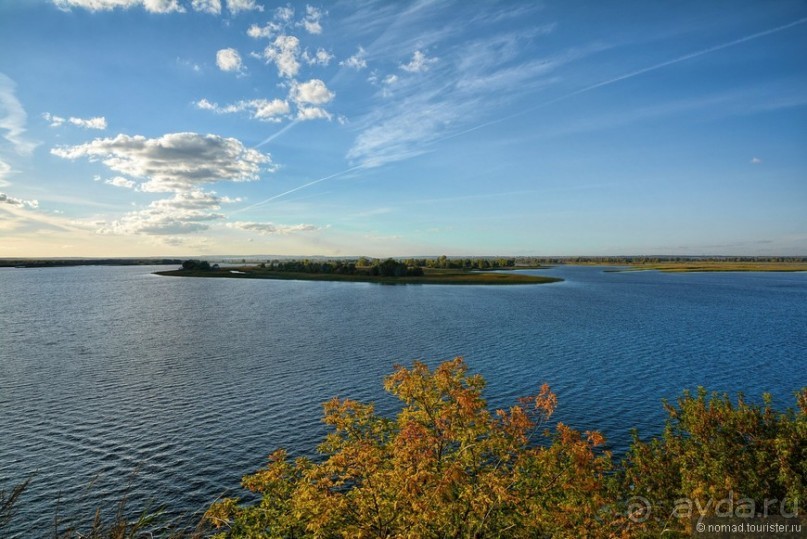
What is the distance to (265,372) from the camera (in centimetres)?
6012

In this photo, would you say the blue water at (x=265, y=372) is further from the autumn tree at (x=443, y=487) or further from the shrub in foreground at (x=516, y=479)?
the shrub in foreground at (x=516, y=479)

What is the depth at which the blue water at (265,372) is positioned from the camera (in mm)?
35656

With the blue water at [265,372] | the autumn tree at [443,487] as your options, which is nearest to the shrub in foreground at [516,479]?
the autumn tree at [443,487]

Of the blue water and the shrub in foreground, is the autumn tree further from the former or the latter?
the blue water

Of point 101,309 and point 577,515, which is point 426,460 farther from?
point 101,309

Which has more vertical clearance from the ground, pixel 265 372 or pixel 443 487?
pixel 443 487

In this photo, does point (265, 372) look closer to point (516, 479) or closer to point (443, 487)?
point (516, 479)

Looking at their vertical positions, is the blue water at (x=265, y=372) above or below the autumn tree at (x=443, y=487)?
below

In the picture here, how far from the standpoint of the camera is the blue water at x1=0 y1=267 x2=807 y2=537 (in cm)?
3566

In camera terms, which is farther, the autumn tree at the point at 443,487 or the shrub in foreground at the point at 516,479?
the autumn tree at the point at 443,487

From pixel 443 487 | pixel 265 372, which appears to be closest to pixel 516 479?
pixel 443 487

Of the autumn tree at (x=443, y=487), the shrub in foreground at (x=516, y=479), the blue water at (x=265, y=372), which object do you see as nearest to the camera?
the shrub in foreground at (x=516, y=479)

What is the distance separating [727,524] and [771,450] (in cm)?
439

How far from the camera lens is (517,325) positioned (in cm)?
9550
